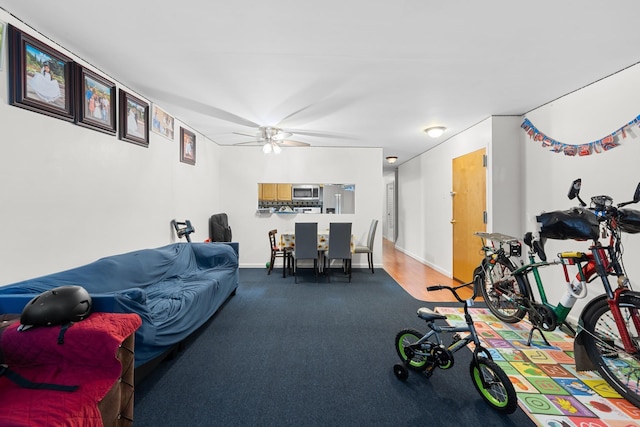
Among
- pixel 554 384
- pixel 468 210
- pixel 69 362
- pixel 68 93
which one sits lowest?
pixel 554 384

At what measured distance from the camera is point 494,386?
1.65 metres

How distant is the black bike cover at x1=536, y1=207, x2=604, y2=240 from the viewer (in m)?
1.88

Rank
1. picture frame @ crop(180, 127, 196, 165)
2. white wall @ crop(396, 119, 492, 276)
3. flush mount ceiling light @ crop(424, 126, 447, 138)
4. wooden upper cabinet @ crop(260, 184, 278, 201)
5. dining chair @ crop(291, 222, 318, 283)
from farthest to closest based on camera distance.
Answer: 1. wooden upper cabinet @ crop(260, 184, 278, 201)
2. dining chair @ crop(291, 222, 318, 283)
3. white wall @ crop(396, 119, 492, 276)
4. flush mount ceiling light @ crop(424, 126, 447, 138)
5. picture frame @ crop(180, 127, 196, 165)

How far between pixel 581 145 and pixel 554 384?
2.27 metres

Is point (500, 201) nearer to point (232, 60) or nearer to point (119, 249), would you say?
point (232, 60)

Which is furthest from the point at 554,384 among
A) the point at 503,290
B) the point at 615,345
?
the point at 503,290

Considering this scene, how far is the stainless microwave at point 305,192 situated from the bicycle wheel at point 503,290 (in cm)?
328

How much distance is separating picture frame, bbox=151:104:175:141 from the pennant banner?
4608 mm

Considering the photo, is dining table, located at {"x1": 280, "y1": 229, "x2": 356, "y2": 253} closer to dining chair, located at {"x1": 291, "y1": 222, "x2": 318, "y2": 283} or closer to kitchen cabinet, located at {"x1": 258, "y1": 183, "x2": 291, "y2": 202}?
dining chair, located at {"x1": 291, "y1": 222, "x2": 318, "y2": 283}

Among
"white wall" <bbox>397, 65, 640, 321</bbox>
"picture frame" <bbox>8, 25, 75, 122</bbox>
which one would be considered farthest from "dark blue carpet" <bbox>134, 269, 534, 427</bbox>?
"picture frame" <bbox>8, 25, 75, 122</bbox>

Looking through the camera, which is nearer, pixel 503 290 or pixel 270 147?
pixel 503 290

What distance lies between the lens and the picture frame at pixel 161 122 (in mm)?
3246

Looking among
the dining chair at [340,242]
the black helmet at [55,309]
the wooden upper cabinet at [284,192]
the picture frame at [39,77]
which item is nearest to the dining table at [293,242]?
the dining chair at [340,242]

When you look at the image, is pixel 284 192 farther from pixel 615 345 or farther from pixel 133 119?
pixel 615 345
